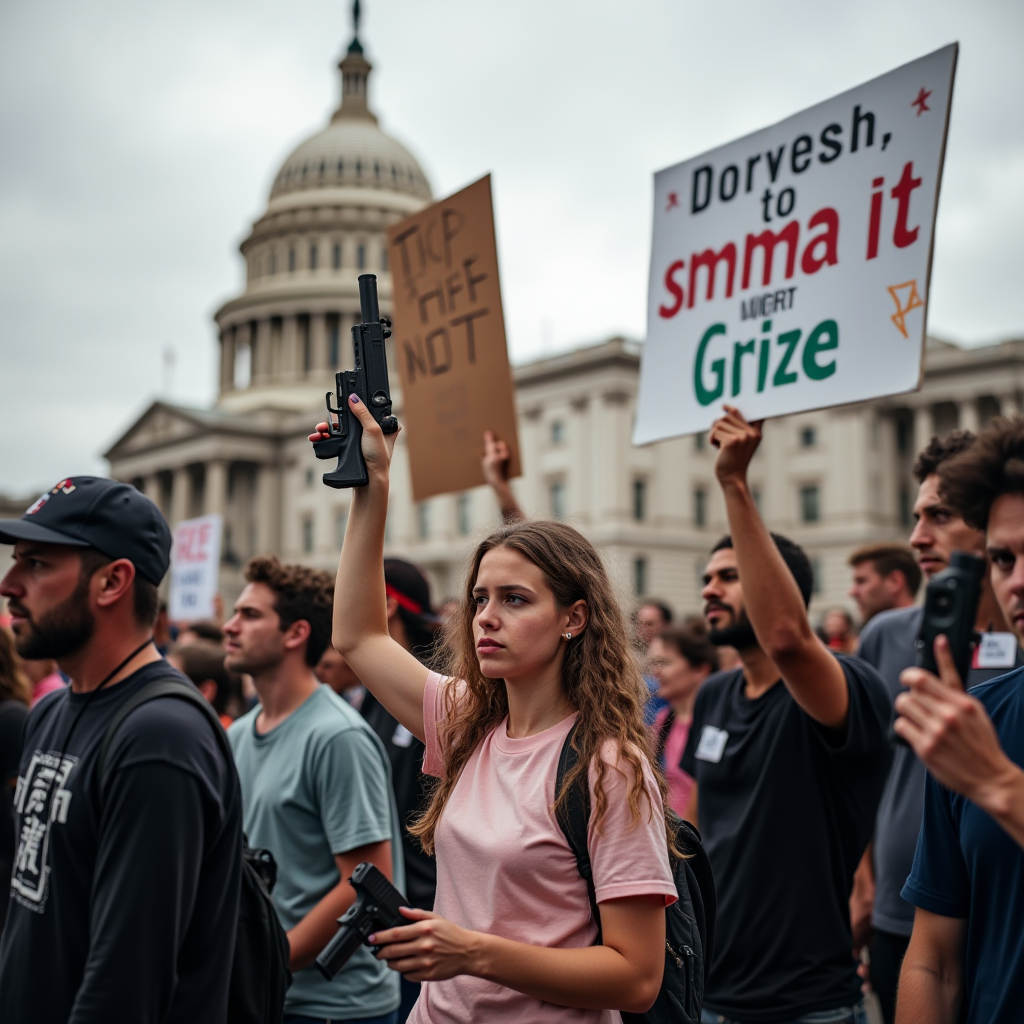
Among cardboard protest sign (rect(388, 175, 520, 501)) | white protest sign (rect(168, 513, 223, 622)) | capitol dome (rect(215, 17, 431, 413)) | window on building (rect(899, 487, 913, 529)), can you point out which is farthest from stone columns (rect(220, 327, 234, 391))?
cardboard protest sign (rect(388, 175, 520, 501))

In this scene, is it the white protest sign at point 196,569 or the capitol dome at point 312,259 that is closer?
the white protest sign at point 196,569

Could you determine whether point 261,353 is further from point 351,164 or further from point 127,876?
point 127,876

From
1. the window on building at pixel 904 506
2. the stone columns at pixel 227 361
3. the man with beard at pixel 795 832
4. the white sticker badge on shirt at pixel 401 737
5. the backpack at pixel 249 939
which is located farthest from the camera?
the stone columns at pixel 227 361

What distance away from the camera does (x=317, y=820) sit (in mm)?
3791

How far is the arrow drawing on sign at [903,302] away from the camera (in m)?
3.65

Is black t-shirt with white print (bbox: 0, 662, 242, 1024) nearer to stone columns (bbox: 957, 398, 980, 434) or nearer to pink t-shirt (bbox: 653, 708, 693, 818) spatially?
pink t-shirt (bbox: 653, 708, 693, 818)

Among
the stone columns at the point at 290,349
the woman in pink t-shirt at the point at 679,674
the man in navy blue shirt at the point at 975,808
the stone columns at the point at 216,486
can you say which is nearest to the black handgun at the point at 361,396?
the man in navy blue shirt at the point at 975,808

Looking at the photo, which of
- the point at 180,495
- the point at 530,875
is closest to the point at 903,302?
the point at 530,875

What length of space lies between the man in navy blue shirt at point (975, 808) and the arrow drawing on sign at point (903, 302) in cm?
150

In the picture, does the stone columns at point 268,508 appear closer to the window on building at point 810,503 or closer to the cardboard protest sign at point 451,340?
the window on building at point 810,503

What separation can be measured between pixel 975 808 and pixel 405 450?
93.6 ft

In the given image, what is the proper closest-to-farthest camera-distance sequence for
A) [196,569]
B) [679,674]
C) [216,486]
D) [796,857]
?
[796,857] → [679,674] → [196,569] → [216,486]

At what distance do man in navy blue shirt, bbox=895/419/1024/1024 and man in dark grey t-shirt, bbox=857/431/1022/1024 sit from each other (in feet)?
4.90

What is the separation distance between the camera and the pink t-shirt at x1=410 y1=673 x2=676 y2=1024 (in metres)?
2.33
